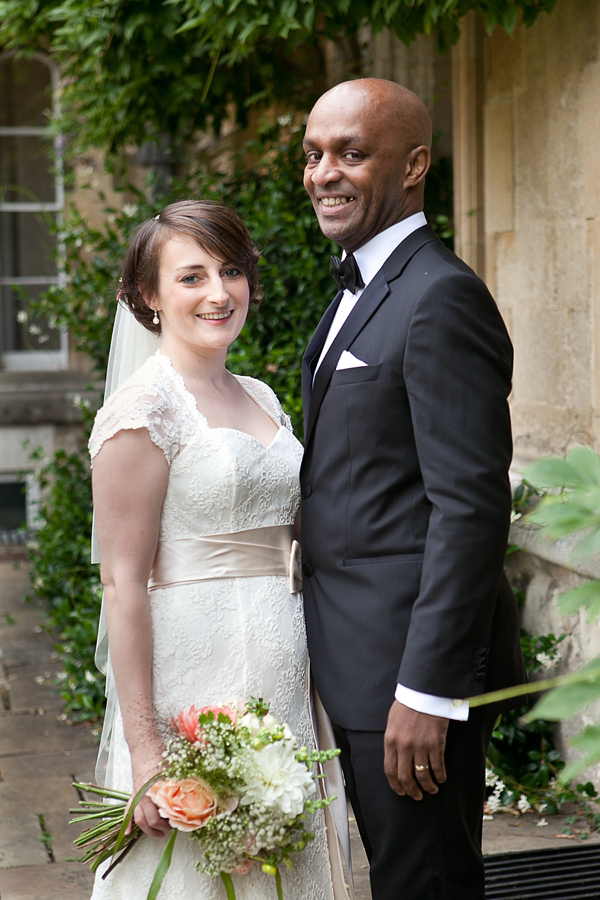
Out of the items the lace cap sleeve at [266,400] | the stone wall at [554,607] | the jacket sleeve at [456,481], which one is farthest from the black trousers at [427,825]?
the stone wall at [554,607]

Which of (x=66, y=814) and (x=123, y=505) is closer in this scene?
(x=123, y=505)

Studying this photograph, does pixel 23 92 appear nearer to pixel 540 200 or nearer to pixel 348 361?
pixel 540 200

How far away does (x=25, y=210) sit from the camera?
9.05 m

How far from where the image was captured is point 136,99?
4914mm

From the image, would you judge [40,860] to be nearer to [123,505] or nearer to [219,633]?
[219,633]

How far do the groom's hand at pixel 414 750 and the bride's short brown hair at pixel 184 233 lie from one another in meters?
1.06

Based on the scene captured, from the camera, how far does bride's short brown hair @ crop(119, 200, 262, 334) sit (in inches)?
86.5

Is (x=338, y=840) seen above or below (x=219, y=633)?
below

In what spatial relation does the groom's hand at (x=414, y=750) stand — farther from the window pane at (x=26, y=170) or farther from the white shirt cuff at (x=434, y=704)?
the window pane at (x=26, y=170)

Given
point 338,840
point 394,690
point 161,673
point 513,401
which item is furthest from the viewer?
point 513,401

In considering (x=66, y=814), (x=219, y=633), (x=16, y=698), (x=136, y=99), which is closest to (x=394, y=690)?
(x=219, y=633)

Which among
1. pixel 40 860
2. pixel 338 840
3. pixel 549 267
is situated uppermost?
pixel 549 267

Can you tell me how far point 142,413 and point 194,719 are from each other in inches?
24.7

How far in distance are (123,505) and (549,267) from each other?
229 centimetres
